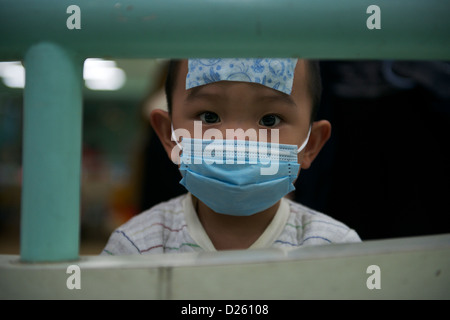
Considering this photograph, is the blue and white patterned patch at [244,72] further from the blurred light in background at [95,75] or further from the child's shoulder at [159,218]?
the blurred light in background at [95,75]

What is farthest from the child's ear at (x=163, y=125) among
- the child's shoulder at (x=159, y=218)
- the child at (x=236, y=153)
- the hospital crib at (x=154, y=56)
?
the hospital crib at (x=154, y=56)

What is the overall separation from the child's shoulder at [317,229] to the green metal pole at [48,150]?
0.61 meters

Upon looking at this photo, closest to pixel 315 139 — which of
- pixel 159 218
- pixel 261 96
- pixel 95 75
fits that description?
pixel 261 96

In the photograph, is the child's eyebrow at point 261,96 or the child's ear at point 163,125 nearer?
the child's eyebrow at point 261,96

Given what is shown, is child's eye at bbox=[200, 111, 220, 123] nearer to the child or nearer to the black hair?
the child

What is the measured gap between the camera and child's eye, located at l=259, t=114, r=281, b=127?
80 centimetres

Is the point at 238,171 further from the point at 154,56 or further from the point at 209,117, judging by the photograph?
the point at 154,56

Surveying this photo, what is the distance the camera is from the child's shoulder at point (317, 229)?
0.92 meters

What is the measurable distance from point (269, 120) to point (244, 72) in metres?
0.11

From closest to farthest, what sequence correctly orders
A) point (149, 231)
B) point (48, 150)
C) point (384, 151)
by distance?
point (48, 150), point (149, 231), point (384, 151)

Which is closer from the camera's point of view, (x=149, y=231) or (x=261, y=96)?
(x=261, y=96)

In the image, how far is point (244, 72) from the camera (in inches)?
29.9

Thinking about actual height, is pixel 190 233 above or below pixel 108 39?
below

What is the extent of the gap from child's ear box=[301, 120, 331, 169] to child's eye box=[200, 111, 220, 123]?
0.28 m
